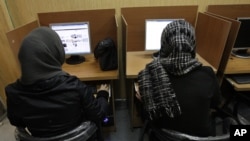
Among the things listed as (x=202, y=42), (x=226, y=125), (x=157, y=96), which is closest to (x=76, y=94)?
(x=157, y=96)

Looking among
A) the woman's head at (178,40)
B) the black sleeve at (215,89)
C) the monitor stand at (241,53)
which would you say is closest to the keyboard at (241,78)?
the monitor stand at (241,53)

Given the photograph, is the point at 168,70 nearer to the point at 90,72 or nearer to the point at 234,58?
the point at 90,72

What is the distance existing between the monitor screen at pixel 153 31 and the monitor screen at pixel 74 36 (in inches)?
22.3

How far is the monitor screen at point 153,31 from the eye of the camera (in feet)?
5.48

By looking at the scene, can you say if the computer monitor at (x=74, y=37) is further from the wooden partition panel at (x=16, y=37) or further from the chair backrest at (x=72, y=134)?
the chair backrest at (x=72, y=134)

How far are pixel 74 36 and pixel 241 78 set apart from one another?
1533 mm

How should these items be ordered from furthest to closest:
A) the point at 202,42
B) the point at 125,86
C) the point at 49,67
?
the point at 125,86
the point at 202,42
the point at 49,67

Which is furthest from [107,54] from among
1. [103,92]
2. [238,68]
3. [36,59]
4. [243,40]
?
[243,40]

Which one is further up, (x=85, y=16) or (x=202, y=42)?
(x=85, y=16)

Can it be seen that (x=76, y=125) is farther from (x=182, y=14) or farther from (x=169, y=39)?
(x=182, y=14)

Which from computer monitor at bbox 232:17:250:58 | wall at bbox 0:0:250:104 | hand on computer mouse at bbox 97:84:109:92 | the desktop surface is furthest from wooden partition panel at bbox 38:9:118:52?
computer monitor at bbox 232:17:250:58

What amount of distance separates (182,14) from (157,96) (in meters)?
1.19

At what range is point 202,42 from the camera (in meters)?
1.73

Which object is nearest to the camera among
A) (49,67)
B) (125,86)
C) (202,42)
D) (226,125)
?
(49,67)
